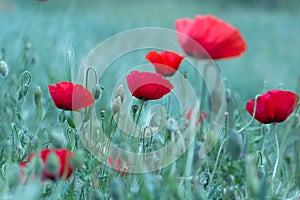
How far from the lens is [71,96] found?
4.35 ft

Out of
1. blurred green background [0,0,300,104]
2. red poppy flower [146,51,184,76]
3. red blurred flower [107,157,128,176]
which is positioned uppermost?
blurred green background [0,0,300,104]

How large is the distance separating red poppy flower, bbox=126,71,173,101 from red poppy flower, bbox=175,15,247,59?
123 mm

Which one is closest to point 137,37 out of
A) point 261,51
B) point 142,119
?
point 261,51

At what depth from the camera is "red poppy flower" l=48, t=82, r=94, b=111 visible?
1327mm

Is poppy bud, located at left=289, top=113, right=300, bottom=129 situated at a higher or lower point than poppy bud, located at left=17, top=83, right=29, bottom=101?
lower

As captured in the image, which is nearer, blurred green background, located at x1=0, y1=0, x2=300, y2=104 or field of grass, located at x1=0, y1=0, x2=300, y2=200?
field of grass, located at x1=0, y1=0, x2=300, y2=200

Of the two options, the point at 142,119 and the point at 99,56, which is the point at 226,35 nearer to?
the point at 142,119

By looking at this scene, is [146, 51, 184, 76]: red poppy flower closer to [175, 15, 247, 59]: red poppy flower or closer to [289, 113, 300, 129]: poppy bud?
[175, 15, 247, 59]: red poppy flower

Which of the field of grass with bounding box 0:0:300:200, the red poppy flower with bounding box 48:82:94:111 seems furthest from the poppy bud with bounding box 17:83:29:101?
the red poppy flower with bounding box 48:82:94:111

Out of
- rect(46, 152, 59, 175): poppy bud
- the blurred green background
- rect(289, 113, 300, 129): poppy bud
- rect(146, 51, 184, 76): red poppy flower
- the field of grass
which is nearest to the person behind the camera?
rect(46, 152, 59, 175): poppy bud

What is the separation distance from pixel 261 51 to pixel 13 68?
373 cm

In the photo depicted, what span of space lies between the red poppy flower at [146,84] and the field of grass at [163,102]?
16cm

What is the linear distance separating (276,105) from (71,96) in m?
0.47

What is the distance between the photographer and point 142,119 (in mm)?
1685
